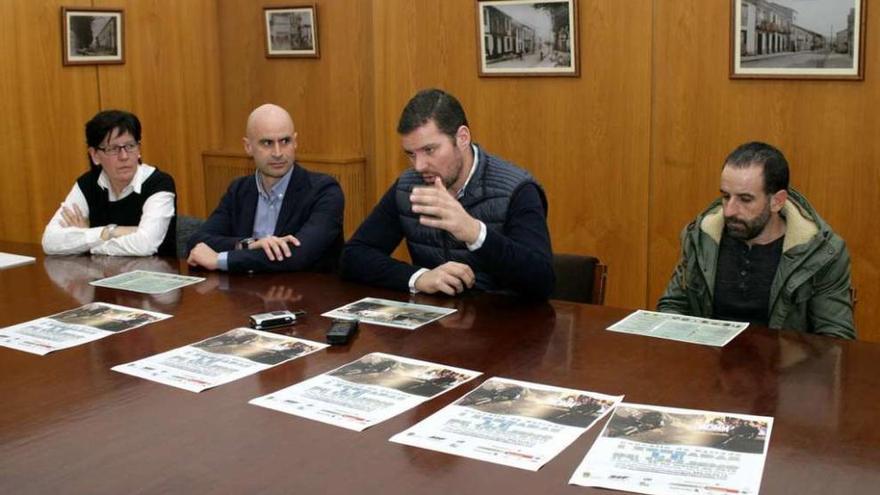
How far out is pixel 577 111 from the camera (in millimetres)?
4949

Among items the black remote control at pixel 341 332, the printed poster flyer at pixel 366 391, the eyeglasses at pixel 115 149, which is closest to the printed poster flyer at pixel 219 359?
the black remote control at pixel 341 332

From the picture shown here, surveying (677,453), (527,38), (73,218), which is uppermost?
(527,38)

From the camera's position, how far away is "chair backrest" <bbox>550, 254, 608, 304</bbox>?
312cm

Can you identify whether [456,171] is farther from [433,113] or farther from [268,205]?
[268,205]

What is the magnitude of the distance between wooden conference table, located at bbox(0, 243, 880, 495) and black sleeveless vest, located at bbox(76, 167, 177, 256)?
1.07 meters

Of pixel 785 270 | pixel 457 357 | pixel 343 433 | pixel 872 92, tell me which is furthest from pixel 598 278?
pixel 872 92

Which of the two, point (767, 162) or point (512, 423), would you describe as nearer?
point (512, 423)

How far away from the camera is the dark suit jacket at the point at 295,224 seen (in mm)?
3467

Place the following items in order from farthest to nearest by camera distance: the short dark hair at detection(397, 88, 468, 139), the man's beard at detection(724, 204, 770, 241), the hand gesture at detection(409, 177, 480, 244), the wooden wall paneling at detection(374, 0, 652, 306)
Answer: the wooden wall paneling at detection(374, 0, 652, 306)
the short dark hair at detection(397, 88, 468, 139)
the man's beard at detection(724, 204, 770, 241)
the hand gesture at detection(409, 177, 480, 244)

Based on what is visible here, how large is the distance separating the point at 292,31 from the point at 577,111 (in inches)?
86.5

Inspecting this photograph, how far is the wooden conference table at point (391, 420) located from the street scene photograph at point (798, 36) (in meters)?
2.08

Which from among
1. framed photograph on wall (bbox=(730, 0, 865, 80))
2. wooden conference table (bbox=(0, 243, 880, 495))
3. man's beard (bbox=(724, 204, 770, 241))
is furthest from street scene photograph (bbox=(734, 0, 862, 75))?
wooden conference table (bbox=(0, 243, 880, 495))

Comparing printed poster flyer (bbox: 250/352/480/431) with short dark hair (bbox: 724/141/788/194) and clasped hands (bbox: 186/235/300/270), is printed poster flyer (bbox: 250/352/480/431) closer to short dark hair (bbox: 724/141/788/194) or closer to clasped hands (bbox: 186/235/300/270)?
clasped hands (bbox: 186/235/300/270)

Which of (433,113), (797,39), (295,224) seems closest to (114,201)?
(295,224)
